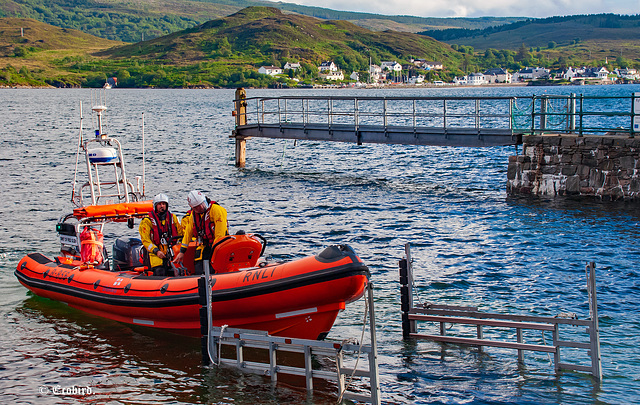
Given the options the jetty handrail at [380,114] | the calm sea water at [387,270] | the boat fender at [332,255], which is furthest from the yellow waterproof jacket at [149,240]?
the jetty handrail at [380,114]

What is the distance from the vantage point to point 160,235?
10.8m

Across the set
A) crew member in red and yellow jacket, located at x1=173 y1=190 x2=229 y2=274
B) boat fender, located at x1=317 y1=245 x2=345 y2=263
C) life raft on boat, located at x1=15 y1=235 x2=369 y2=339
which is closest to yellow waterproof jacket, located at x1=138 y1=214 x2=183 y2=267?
life raft on boat, located at x1=15 y1=235 x2=369 y2=339

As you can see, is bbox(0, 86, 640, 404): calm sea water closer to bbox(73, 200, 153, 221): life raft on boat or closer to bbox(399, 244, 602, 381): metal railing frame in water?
bbox(399, 244, 602, 381): metal railing frame in water

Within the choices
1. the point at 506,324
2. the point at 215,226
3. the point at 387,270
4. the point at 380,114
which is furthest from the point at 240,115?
the point at 506,324

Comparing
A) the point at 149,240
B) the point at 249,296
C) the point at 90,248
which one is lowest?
the point at 249,296

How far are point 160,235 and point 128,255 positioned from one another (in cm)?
171

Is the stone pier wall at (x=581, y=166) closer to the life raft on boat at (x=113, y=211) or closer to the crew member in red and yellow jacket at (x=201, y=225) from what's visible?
the life raft on boat at (x=113, y=211)

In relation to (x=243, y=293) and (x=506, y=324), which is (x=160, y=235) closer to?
(x=243, y=293)

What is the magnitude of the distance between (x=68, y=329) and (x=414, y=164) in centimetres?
2432

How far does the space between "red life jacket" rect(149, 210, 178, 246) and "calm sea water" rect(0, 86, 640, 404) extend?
153 cm

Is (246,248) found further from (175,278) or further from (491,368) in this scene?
(491,368)

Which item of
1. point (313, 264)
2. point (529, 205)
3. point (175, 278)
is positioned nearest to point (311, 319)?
point (313, 264)

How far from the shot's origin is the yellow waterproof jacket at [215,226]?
10.2m

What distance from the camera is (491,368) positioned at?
905 centimetres
